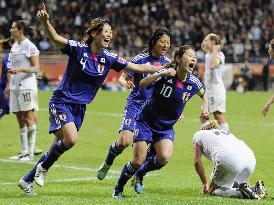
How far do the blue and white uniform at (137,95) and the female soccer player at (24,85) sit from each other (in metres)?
3.09

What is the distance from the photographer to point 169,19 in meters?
44.1

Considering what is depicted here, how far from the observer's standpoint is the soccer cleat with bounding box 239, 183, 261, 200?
9.55 metres

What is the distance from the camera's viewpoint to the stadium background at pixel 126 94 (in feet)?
34.9

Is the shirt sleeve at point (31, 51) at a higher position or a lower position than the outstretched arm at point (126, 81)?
higher

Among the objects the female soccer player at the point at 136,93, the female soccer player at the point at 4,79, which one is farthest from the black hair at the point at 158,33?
the female soccer player at the point at 4,79

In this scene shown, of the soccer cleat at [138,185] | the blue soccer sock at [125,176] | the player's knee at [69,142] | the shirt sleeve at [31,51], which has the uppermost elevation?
the shirt sleeve at [31,51]

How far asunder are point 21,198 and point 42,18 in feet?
7.31

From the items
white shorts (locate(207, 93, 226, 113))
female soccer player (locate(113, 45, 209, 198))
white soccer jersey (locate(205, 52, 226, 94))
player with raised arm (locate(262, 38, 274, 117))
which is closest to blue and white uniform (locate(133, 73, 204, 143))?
female soccer player (locate(113, 45, 209, 198))

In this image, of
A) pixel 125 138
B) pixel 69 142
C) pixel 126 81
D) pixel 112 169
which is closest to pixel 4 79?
pixel 112 169

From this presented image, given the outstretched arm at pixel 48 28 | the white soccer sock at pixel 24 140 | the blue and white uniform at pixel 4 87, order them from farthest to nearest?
the blue and white uniform at pixel 4 87
the white soccer sock at pixel 24 140
the outstretched arm at pixel 48 28

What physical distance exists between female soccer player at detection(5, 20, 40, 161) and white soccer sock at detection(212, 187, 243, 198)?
199 inches

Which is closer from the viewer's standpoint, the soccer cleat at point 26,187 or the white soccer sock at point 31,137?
the soccer cleat at point 26,187

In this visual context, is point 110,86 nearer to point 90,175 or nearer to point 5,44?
point 5,44

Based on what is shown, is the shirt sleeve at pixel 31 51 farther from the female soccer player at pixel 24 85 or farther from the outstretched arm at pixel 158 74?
the outstretched arm at pixel 158 74
